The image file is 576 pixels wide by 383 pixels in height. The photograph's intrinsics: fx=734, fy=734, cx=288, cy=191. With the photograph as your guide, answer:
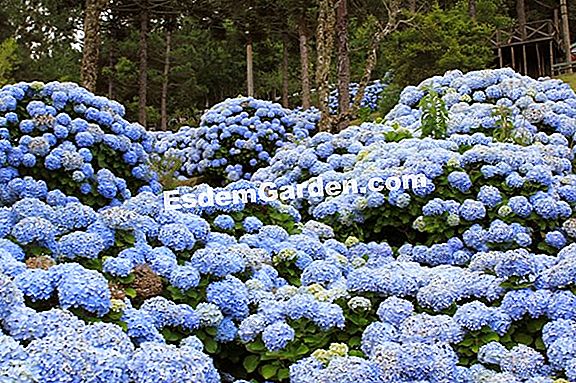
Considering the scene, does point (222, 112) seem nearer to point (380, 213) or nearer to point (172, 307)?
point (380, 213)

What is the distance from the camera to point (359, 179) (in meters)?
5.69

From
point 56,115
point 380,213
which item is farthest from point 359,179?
point 56,115

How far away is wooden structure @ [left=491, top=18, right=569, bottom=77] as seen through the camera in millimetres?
20391

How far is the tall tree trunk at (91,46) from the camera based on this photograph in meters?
9.39

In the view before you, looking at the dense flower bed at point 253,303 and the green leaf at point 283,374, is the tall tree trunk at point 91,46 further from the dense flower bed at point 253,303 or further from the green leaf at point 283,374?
the green leaf at point 283,374

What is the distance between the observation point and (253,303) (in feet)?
11.1

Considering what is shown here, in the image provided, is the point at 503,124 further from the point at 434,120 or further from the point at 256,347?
the point at 256,347

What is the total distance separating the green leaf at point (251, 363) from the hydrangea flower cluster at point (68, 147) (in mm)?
2213

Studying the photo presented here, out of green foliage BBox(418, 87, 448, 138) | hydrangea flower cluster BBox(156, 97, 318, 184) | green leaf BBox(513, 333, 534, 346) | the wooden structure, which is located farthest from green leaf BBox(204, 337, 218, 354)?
the wooden structure

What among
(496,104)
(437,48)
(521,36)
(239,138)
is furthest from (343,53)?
(521,36)

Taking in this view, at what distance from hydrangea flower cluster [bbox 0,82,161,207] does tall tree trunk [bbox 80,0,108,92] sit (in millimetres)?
3953

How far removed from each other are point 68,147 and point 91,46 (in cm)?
493

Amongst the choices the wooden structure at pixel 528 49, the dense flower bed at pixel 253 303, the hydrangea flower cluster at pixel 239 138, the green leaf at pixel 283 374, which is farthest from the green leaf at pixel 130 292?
the wooden structure at pixel 528 49

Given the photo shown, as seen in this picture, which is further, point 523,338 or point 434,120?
point 434,120
